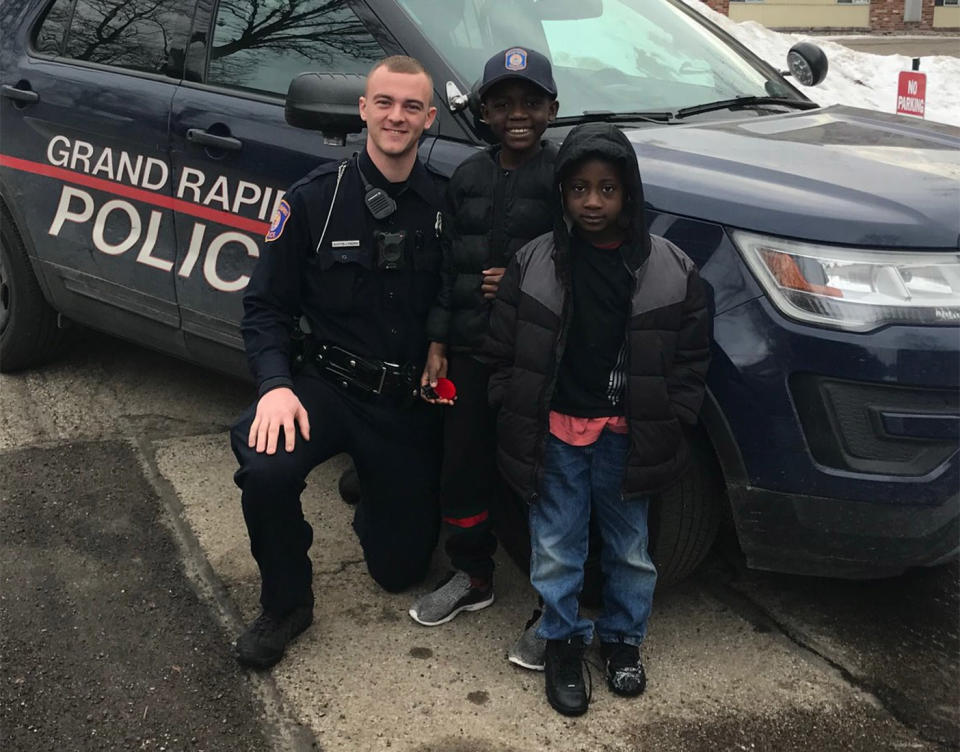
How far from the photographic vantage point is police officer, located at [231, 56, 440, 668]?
2.73 m

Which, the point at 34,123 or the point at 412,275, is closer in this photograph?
the point at 412,275

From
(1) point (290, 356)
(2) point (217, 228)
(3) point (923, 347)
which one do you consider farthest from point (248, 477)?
(3) point (923, 347)

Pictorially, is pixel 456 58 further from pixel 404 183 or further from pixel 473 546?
pixel 473 546

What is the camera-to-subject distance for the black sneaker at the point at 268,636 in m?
2.72

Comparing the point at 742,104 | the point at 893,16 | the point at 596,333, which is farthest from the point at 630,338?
the point at 893,16

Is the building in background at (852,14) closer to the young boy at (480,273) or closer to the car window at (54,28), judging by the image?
the car window at (54,28)

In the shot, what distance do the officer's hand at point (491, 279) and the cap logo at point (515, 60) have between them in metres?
0.45

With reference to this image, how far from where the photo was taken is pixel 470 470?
9.55 feet

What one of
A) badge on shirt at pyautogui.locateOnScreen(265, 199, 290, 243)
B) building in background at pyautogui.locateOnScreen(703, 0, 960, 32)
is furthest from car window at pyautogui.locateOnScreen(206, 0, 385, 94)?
building in background at pyautogui.locateOnScreen(703, 0, 960, 32)

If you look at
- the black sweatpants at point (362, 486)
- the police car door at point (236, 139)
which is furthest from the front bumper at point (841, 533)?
the police car door at point (236, 139)

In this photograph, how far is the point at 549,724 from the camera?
2549mm

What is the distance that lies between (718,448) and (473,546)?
0.75 m

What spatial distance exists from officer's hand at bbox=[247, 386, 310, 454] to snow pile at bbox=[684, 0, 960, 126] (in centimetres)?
1018

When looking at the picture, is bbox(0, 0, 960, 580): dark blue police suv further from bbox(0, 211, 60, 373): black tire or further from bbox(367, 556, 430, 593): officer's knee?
bbox(367, 556, 430, 593): officer's knee
